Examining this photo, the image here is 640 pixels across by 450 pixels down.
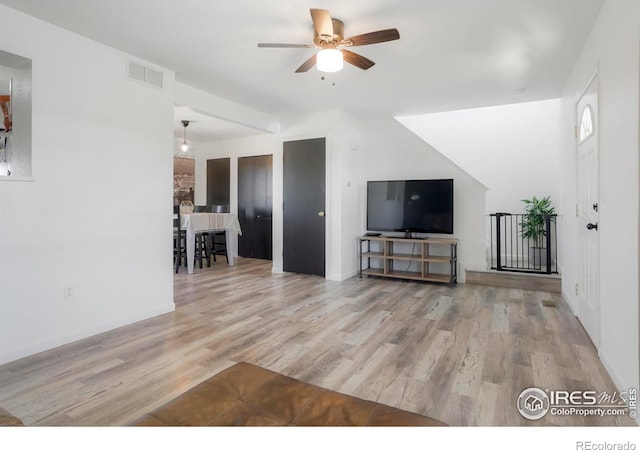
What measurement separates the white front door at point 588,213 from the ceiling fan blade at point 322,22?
2.04 meters

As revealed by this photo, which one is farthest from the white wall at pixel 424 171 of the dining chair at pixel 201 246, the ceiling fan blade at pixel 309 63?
the dining chair at pixel 201 246

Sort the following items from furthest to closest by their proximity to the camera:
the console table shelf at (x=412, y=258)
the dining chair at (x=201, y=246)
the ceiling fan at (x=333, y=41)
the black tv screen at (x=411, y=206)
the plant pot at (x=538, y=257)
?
1. the dining chair at (x=201, y=246)
2. the plant pot at (x=538, y=257)
3. the black tv screen at (x=411, y=206)
4. the console table shelf at (x=412, y=258)
5. the ceiling fan at (x=333, y=41)

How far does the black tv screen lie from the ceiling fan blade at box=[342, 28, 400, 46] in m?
2.76

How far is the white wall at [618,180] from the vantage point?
1806mm

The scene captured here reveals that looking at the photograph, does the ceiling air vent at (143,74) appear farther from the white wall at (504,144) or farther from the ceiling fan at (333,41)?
the white wall at (504,144)

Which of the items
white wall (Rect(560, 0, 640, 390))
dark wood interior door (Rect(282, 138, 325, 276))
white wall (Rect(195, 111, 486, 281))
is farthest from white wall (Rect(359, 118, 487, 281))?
white wall (Rect(560, 0, 640, 390))

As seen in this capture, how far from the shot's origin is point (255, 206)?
7184mm

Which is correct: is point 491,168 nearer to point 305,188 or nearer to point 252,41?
point 305,188

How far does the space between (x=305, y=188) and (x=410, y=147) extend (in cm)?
174

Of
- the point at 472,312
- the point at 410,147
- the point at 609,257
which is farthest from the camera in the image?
the point at 410,147

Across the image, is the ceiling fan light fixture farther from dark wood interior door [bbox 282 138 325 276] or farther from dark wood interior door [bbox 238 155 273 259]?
dark wood interior door [bbox 238 155 273 259]

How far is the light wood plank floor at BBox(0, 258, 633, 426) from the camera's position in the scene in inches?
74.6

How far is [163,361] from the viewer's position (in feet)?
7.91
